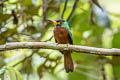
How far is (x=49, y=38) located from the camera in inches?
105

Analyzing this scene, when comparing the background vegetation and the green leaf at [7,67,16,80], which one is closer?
the green leaf at [7,67,16,80]

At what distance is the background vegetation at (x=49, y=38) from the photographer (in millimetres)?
2734

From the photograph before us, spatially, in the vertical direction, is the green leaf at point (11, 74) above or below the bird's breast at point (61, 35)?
above

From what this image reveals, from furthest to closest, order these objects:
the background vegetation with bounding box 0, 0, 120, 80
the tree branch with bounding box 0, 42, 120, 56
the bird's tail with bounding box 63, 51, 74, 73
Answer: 1. the background vegetation with bounding box 0, 0, 120, 80
2. the bird's tail with bounding box 63, 51, 74, 73
3. the tree branch with bounding box 0, 42, 120, 56

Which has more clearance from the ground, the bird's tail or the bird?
the bird

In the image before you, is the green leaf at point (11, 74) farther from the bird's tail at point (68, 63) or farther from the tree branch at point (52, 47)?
the bird's tail at point (68, 63)

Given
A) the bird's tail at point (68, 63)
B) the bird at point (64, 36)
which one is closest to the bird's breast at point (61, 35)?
the bird at point (64, 36)

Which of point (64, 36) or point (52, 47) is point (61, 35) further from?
point (52, 47)

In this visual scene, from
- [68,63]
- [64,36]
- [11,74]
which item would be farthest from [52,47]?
[64,36]

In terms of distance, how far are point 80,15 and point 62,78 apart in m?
0.78

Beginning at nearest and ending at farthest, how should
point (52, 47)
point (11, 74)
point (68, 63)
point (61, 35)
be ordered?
point (11, 74), point (52, 47), point (68, 63), point (61, 35)

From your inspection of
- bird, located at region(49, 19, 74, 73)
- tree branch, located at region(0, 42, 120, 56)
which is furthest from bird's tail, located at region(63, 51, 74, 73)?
tree branch, located at region(0, 42, 120, 56)

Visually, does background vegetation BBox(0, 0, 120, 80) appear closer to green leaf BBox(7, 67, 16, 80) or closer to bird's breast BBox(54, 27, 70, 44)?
bird's breast BBox(54, 27, 70, 44)

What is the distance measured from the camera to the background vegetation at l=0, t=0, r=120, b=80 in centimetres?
273
